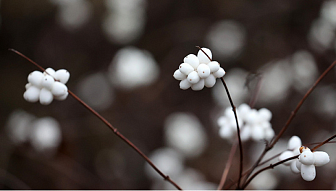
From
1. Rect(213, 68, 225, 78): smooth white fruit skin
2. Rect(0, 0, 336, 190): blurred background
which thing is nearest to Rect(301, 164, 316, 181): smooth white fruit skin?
Rect(213, 68, 225, 78): smooth white fruit skin

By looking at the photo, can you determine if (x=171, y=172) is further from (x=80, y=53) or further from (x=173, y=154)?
(x=80, y=53)

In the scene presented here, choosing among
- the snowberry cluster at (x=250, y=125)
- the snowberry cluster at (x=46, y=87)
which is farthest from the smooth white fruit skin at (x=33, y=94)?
the snowberry cluster at (x=250, y=125)

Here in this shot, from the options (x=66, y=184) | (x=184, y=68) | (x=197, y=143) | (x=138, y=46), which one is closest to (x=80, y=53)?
(x=138, y=46)

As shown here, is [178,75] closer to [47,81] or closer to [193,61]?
[193,61]

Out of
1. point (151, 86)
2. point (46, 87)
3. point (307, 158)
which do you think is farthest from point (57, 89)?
point (151, 86)

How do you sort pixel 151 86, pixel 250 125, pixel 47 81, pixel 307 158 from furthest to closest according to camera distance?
pixel 151 86
pixel 250 125
pixel 47 81
pixel 307 158

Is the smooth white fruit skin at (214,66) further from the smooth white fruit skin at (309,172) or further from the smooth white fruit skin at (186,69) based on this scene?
the smooth white fruit skin at (309,172)
